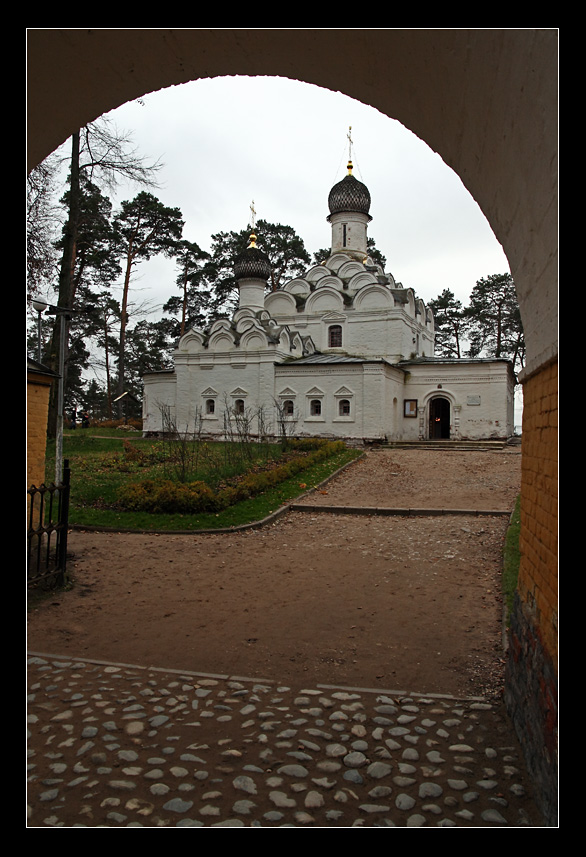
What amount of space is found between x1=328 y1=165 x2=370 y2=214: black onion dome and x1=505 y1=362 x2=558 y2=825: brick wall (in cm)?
3125

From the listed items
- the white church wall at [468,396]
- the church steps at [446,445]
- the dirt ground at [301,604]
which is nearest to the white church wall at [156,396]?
the church steps at [446,445]

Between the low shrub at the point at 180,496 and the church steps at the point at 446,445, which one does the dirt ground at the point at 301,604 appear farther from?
the church steps at the point at 446,445

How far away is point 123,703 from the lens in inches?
139

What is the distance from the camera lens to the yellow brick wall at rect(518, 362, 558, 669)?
7.79 feet

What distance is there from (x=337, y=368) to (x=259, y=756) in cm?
2376

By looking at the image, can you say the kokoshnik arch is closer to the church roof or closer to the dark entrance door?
the church roof

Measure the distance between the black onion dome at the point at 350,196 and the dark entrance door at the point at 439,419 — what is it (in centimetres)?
1183

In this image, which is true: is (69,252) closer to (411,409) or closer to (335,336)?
(335,336)

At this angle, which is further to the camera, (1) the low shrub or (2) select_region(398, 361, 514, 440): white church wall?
(2) select_region(398, 361, 514, 440): white church wall

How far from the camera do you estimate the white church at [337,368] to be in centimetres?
2600

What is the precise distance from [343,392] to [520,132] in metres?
23.6

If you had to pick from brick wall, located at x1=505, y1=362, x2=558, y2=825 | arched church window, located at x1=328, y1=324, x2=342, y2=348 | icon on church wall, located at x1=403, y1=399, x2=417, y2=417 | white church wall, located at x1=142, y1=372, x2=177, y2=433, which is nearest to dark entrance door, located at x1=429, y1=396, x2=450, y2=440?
icon on church wall, located at x1=403, y1=399, x2=417, y2=417

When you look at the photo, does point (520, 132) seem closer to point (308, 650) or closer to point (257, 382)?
point (308, 650)

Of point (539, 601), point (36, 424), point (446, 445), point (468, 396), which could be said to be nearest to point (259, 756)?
point (539, 601)
